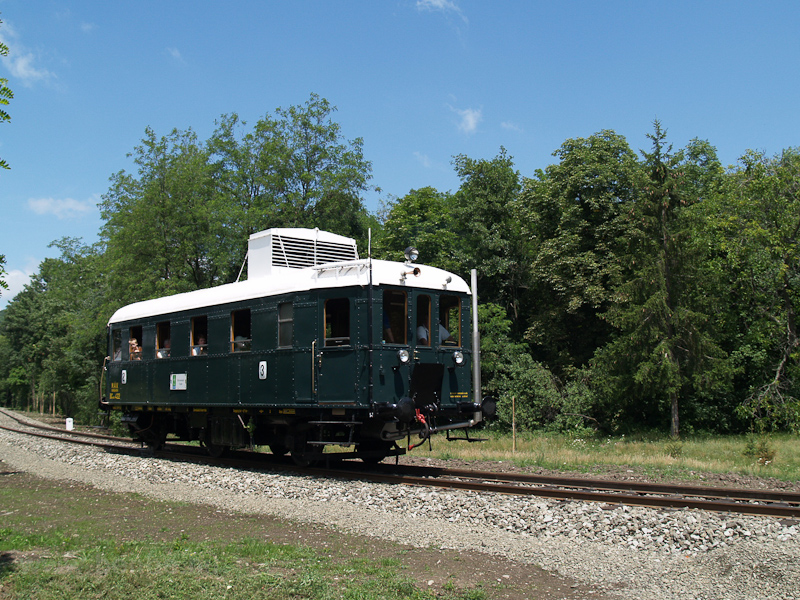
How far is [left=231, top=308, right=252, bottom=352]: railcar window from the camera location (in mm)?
14172

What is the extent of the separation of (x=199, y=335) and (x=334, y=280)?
480 centimetres

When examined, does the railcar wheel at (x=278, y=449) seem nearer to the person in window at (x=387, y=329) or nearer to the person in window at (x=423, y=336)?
the person in window at (x=387, y=329)

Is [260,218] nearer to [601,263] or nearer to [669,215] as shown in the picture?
[601,263]

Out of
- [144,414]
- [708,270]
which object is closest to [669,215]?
[708,270]

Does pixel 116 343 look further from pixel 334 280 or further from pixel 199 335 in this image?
pixel 334 280

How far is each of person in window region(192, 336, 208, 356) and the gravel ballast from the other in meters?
3.52

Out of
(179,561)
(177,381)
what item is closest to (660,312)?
(177,381)

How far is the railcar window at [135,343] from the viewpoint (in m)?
18.0

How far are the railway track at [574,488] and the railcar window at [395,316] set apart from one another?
2449 millimetres

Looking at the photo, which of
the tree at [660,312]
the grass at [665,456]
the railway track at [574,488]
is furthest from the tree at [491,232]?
the railway track at [574,488]

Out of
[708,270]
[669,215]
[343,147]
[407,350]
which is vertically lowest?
[407,350]

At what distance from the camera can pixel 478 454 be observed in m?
17.2

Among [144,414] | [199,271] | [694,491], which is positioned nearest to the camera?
[694,491]

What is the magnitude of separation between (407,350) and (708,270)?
20602 mm
